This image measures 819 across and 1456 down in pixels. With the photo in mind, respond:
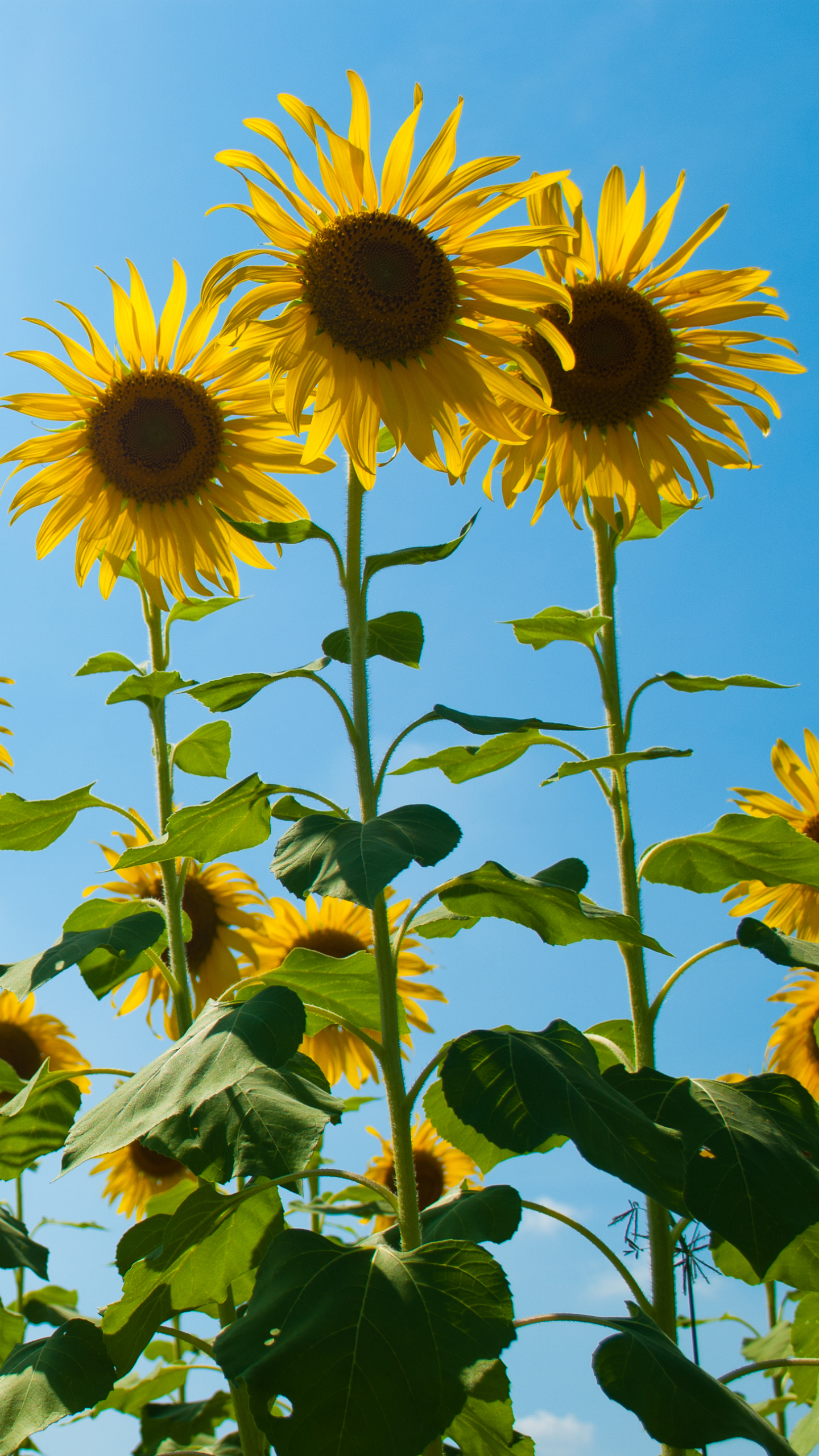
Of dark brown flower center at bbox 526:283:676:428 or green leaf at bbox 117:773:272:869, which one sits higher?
dark brown flower center at bbox 526:283:676:428

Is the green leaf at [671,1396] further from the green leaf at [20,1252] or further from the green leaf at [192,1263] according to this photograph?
the green leaf at [20,1252]

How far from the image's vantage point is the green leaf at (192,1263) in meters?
2.27

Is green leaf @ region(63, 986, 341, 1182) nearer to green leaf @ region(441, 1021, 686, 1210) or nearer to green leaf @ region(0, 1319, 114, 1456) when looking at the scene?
green leaf @ region(441, 1021, 686, 1210)

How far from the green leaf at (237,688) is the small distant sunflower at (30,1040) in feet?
9.48

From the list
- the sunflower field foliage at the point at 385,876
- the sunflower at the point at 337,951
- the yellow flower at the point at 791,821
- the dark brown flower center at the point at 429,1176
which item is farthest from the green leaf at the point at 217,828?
the dark brown flower center at the point at 429,1176

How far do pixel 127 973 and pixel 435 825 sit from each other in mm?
1183

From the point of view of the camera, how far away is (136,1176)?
4.75m

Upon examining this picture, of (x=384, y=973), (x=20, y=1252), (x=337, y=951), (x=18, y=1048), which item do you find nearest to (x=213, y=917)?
(x=337, y=951)

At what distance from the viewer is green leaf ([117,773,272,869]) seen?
226cm

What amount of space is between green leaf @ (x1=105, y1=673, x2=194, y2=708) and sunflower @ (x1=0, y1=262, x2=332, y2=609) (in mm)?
371

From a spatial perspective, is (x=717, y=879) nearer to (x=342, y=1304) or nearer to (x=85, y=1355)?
(x=342, y=1304)

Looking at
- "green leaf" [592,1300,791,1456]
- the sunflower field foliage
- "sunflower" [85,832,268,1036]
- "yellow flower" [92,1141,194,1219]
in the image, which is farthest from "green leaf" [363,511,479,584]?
"yellow flower" [92,1141,194,1219]

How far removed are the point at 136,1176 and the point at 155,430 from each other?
3029 mm

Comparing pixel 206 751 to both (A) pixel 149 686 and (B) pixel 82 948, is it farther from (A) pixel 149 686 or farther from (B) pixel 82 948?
(B) pixel 82 948
